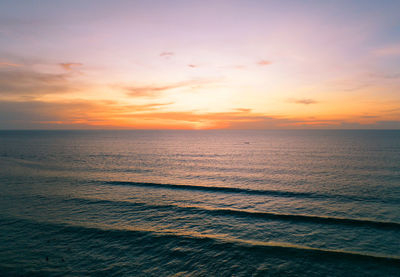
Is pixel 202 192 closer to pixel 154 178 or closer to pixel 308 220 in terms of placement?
pixel 154 178

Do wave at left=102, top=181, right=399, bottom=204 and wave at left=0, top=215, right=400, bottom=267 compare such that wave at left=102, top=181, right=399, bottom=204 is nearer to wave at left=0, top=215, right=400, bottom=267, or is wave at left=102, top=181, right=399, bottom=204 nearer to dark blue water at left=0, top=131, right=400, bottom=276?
dark blue water at left=0, top=131, right=400, bottom=276

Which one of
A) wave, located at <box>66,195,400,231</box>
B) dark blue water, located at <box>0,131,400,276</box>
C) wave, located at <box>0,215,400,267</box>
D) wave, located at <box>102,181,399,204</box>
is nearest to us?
dark blue water, located at <box>0,131,400,276</box>

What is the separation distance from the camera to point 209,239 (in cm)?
1952

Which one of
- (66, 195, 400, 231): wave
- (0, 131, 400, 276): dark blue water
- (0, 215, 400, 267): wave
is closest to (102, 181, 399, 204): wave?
(0, 131, 400, 276): dark blue water

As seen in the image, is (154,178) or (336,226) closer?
(336,226)

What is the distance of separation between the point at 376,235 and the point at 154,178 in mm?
34126

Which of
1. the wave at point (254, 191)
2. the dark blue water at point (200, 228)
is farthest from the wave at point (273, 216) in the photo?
the wave at point (254, 191)

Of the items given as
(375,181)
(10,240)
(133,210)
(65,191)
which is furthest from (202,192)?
(375,181)

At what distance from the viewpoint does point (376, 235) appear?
790 inches

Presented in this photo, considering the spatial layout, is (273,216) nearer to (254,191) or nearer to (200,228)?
(200,228)

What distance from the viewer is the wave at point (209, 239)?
16922 mm

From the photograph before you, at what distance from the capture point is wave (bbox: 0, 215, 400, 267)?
1692 centimetres

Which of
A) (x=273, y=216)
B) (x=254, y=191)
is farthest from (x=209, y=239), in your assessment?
(x=254, y=191)

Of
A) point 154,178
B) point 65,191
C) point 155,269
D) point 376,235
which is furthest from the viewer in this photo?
point 154,178
